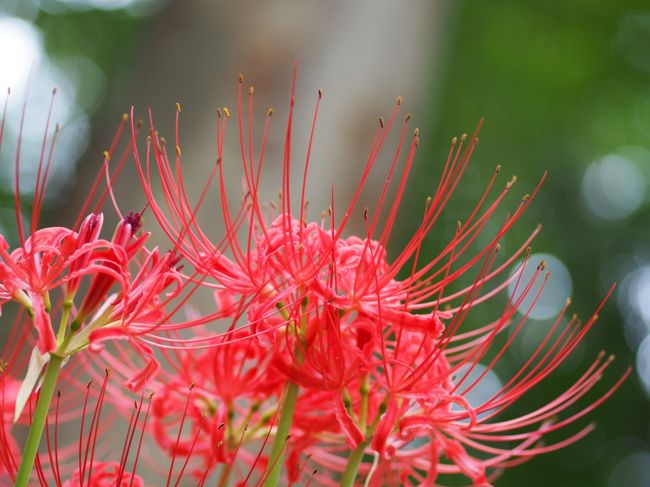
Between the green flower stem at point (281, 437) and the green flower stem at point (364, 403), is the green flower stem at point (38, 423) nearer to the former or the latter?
the green flower stem at point (281, 437)

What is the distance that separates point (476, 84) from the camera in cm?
547

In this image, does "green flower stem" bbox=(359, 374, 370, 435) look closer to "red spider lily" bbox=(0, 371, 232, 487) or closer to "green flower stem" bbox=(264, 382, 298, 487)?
"green flower stem" bbox=(264, 382, 298, 487)

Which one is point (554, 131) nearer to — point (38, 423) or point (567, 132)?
point (567, 132)

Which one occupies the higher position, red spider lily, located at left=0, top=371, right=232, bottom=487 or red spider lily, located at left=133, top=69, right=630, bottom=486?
red spider lily, located at left=133, top=69, right=630, bottom=486

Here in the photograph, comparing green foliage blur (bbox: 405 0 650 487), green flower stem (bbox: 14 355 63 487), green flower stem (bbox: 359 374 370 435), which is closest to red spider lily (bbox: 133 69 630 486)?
green flower stem (bbox: 359 374 370 435)

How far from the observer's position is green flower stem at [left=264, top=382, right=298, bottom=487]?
2.78ft

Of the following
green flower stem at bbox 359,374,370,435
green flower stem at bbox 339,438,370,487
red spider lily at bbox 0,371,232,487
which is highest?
green flower stem at bbox 359,374,370,435

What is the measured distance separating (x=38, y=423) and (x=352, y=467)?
0.33 meters

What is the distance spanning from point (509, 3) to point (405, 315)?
4486 millimetres

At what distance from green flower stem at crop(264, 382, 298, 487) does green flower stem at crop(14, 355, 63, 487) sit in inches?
9.0

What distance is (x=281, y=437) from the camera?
34.6 inches

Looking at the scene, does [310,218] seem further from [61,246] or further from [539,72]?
[539,72]

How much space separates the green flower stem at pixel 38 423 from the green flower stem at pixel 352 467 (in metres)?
0.31

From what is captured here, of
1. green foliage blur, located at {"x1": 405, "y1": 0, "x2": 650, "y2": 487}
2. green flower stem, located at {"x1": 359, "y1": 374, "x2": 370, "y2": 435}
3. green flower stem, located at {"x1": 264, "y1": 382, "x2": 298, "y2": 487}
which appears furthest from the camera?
green foliage blur, located at {"x1": 405, "y1": 0, "x2": 650, "y2": 487}
